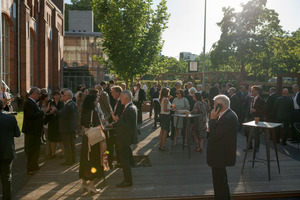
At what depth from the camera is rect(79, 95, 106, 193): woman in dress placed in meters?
5.94

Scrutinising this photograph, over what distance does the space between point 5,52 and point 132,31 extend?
11.6m

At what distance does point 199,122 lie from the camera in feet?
32.2

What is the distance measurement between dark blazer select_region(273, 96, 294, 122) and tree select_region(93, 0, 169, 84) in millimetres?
7462

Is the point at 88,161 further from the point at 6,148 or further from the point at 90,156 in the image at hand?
the point at 6,148


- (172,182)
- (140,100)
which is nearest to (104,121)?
(172,182)

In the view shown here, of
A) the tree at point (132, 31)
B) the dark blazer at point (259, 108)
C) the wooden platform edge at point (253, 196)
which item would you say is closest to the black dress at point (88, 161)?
the wooden platform edge at point (253, 196)

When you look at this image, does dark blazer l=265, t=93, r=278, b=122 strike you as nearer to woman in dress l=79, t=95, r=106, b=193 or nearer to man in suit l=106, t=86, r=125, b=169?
man in suit l=106, t=86, r=125, b=169

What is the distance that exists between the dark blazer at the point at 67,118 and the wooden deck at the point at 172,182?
0.94 metres

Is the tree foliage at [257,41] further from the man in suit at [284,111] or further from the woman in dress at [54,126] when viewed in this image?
the woman in dress at [54,126]

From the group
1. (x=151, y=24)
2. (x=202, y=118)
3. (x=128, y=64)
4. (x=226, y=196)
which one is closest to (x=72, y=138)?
(x=202, y=118)

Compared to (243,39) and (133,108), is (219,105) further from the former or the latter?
(243,39)

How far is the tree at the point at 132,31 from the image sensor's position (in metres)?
15.6

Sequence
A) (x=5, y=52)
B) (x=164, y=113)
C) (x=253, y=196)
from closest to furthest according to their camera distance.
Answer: (x=253, y=196)
(x=164, y=113)
(x=5, y=52)

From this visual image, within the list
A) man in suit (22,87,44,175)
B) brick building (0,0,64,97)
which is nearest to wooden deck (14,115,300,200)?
man in suit (22,87,44,175)
